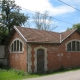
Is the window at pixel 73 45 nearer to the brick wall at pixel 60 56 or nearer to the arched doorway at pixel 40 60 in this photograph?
the brick wall at pixel 60 56

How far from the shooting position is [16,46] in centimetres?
2061

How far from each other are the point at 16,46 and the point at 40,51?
3192mm

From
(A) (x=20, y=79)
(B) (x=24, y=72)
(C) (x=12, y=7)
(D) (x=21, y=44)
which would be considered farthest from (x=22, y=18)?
(A) (x=20, y=79)

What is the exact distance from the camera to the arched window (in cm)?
1967

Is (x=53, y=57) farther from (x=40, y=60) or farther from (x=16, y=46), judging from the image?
(x=16, y=46)

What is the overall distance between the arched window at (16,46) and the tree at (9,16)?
8546mm

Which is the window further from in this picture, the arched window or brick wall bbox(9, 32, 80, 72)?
the arched window

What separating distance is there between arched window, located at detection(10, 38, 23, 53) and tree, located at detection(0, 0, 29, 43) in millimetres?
8546

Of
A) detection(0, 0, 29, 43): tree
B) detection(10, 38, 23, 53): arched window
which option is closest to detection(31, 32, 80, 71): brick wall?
detection(10, 38, 23, 53): arched window

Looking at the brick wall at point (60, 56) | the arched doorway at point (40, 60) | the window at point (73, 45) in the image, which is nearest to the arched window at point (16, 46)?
the brick wall at point (60, 56)

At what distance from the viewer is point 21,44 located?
64.1 feet

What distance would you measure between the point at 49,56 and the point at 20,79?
5.98 meters

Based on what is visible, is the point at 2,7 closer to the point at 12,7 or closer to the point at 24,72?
the point at 12,7

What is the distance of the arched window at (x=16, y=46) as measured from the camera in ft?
64.5
